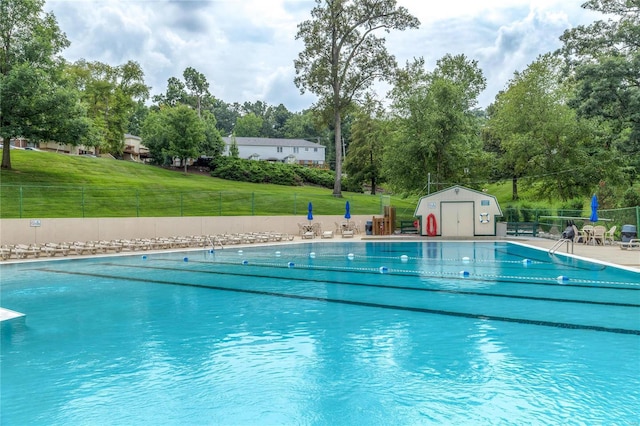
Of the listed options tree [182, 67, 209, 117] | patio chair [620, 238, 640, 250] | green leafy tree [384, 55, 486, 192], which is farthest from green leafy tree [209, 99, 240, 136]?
patio chair [620, 238, 640, 250]

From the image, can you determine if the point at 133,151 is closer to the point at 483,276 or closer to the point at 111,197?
the point at 111,197

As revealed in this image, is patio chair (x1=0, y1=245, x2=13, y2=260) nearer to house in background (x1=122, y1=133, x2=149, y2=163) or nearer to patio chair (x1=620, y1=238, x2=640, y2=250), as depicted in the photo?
patio chair (x1=620, y1=238, x2=640, y2=250)

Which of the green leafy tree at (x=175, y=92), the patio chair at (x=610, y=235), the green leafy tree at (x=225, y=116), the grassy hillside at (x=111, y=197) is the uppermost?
the green leafy tree at (x=225, y=116)

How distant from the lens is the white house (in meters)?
74.5

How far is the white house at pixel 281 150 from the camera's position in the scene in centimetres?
7450

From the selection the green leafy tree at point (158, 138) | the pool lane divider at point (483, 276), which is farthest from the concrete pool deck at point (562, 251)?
the green leafy tree at point (158, 138)

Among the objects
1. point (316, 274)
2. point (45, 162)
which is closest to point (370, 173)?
point (45, 162)

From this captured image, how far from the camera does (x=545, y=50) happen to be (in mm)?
37688

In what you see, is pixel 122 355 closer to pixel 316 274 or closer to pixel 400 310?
pixel 400 310

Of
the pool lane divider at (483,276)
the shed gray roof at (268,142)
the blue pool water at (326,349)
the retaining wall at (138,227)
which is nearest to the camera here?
the blue pool water at (326,349)

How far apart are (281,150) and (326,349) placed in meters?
70.9

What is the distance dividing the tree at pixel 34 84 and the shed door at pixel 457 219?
2416 centimetres

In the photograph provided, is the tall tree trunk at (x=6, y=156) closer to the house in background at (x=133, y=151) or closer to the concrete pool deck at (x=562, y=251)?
the concrete pool deck at (x=562, y=251)

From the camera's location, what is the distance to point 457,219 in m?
26.7
